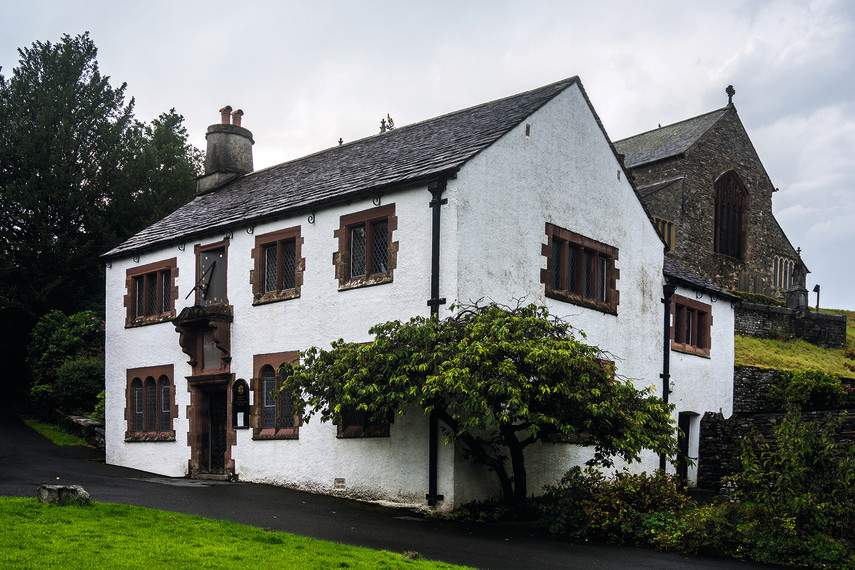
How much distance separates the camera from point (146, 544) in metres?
11.8

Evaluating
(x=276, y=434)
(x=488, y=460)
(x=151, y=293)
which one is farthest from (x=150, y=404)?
(x=488, y=460)

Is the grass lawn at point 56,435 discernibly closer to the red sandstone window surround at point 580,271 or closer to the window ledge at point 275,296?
the window ledge at point 275,296

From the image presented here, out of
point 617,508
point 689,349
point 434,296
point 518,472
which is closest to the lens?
point 617,508

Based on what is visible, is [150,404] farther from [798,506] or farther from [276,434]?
[798,506]

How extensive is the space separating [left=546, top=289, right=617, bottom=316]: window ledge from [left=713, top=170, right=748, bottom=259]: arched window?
28749 mm

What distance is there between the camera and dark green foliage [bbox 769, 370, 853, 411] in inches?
1155

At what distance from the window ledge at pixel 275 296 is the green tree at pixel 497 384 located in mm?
3695

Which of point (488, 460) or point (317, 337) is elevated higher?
point (317, 337)

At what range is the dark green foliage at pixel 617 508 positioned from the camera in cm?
1568

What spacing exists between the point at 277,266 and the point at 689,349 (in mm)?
12024

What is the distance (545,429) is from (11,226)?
97.3 feet

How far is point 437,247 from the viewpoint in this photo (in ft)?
59.8

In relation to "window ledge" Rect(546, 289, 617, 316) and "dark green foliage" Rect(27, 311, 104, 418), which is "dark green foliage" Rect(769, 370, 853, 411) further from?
"dark green foliage" Rect(27, 311, 104, 418)

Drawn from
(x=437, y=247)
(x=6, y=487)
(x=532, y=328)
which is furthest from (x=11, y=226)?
(x=532, y=328)
